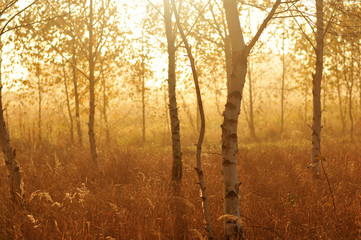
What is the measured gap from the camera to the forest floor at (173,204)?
351 centimetres

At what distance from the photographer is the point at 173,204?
14.6 feet

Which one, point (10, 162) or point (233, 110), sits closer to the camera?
point (233, 110)

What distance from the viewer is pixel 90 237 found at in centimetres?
332

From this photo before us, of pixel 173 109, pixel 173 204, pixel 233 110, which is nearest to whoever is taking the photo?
pixel 233 110

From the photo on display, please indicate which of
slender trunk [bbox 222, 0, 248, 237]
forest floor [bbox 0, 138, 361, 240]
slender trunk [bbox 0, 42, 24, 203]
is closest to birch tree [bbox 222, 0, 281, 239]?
slender trunk [bbox 222, 0, 248, 237]

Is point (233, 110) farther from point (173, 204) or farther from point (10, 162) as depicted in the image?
Answer: point (10, 162)

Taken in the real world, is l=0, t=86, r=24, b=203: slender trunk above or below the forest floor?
above

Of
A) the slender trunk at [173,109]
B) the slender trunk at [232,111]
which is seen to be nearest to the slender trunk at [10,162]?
the slender trunk at [173,109]

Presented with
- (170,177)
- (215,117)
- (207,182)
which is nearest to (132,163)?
(170,177)

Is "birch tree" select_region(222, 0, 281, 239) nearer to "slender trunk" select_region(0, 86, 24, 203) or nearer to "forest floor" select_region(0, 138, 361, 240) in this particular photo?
"forest floor" select_region(0, 138, 361, 240)

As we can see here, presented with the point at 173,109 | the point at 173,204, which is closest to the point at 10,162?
the point at 173,204

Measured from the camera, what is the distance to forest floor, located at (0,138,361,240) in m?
3.51

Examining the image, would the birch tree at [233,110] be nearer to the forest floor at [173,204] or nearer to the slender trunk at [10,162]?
the forest floor at [173,204]

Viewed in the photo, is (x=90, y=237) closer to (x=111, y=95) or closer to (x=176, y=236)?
(x=176, y=236)
